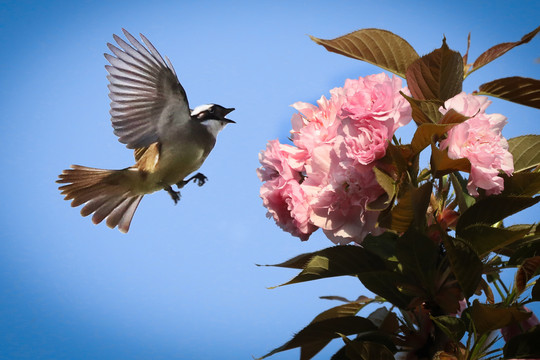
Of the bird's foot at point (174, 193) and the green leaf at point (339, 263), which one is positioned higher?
the bird's foot at point (174, 193)

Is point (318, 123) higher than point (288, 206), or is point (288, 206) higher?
point (318, 123)

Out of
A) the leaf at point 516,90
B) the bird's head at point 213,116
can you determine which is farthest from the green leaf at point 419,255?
the bird's head at point 213,116

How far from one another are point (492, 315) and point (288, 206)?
28 cm

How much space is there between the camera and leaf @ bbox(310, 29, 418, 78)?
0.77m

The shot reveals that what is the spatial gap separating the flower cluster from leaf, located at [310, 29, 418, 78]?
0.22 feet

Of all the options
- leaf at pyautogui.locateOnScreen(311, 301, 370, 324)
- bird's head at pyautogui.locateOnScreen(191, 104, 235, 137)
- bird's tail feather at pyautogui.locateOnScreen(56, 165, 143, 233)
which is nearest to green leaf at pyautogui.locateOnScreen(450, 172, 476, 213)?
leaf at pyautogui.locateOnScreen(311, 301, 370, 324)

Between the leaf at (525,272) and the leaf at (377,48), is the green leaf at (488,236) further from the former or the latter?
the leaf at (377,48)

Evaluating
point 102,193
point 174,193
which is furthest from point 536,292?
point 102,193

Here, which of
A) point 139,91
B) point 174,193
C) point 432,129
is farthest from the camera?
→ point 174,193

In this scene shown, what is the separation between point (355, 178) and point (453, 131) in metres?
0.13

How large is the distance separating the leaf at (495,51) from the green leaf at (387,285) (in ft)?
1.09

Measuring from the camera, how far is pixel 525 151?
0.78 m

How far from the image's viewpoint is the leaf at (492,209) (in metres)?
0.68

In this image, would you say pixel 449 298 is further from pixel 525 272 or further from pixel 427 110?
pixel 427 110
